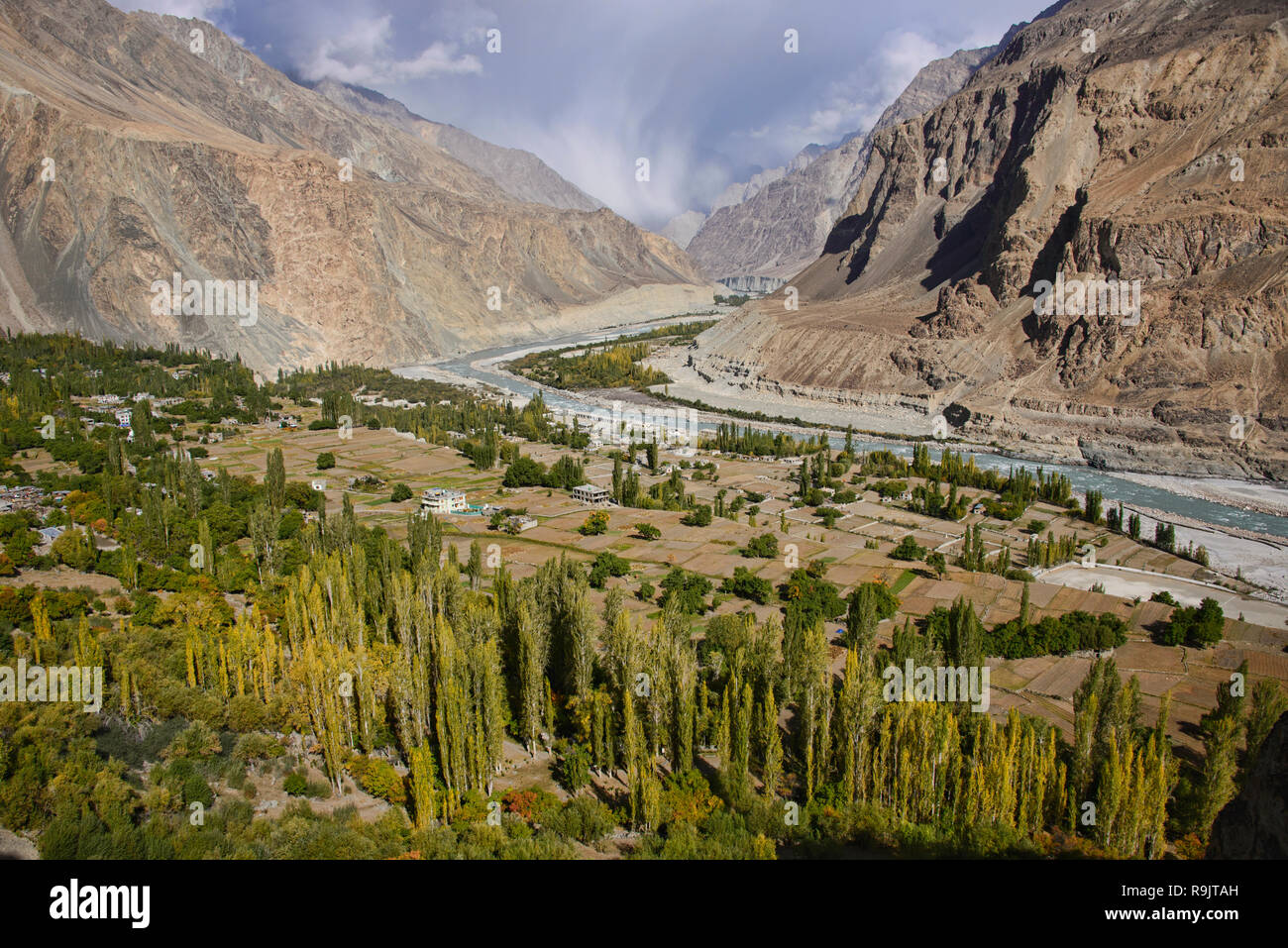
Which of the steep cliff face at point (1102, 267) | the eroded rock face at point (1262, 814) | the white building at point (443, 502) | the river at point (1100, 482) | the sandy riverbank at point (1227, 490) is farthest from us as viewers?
the steep cliff face at point (1102, 267)

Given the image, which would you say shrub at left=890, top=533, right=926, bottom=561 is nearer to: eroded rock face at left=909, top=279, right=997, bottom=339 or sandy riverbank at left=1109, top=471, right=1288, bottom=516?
sandy riverbank at left=1109, top=471, right=1288, bottom=516

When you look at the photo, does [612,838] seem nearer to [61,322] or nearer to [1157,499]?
[1157,499]

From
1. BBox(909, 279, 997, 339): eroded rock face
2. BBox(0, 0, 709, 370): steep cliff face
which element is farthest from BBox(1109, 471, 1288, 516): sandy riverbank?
BBox(0, 0, 709, 370): steep cliff face

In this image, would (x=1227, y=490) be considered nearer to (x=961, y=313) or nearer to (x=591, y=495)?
(x=961, y=313)

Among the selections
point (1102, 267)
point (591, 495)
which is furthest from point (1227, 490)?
point (591, 495)

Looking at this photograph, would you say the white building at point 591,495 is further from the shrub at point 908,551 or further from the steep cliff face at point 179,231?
the steep cliff face at point 179,231

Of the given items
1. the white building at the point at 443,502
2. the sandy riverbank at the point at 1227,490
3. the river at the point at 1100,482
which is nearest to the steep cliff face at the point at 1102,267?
the sandy riverbank at the point at 1227,490
